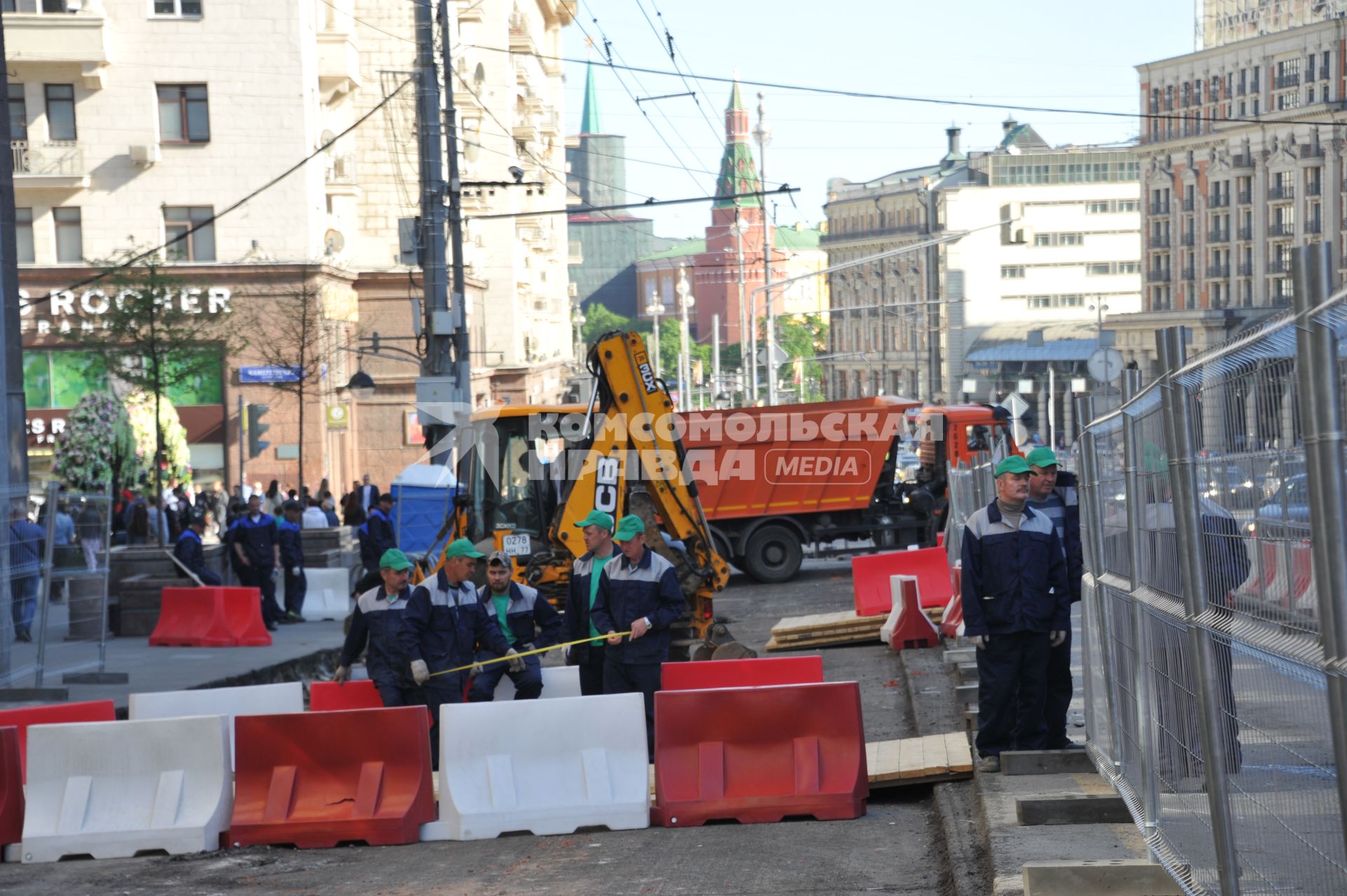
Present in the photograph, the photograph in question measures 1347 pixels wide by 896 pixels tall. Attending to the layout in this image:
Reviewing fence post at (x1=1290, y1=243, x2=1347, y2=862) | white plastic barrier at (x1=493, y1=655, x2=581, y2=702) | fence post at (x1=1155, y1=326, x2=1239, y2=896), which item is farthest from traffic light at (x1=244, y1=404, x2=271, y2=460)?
fence post at (x1=1290, y1=243, x2=1347, y2=862)

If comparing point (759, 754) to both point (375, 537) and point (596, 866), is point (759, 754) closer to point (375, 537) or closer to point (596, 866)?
point (596, 866)

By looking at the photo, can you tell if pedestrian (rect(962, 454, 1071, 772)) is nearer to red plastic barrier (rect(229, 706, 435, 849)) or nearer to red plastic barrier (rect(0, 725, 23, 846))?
red plastic barrier (rect(229, 706, 435, 849))

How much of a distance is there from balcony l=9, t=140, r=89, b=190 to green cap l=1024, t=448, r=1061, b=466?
33774 millimetres

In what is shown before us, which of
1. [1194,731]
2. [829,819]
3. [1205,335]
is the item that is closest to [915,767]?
[829,819]

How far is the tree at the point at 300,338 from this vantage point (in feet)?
116

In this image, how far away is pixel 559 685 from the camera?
35.6 ft

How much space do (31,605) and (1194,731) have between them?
11.9 m

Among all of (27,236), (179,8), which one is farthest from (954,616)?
(179,8)

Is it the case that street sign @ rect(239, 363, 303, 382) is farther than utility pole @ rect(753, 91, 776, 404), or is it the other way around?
utility pole @ rect(753, 91, 776, 404)

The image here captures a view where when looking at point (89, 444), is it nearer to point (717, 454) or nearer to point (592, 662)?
point (717, 454)

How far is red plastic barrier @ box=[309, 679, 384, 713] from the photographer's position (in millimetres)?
10695

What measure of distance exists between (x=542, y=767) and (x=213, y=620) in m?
11.1

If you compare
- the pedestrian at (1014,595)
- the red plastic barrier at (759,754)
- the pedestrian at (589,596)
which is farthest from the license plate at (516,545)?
the pedestrian at (1014,595)

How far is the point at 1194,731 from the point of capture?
17.0ft
